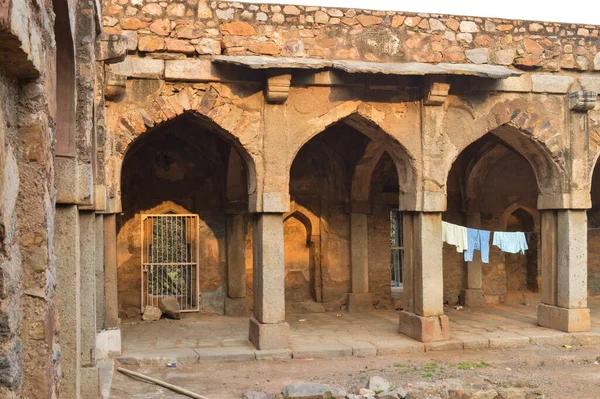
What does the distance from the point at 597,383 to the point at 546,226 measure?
3303 millimetres

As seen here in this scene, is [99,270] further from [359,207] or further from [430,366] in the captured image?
[359,207]

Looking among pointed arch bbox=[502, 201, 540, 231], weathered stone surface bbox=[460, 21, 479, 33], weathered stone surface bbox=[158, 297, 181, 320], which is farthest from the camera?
pointed arch bbox=[502, 201, 540, 231]

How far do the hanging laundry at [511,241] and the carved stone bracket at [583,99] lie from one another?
8.60 ft

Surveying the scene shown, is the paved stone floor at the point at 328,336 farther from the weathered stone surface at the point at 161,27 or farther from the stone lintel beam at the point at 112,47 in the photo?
the weathered stone surface at the point at 161,27

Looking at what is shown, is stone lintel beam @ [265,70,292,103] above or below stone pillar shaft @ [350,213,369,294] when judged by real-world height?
above

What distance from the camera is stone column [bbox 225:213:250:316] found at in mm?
11711

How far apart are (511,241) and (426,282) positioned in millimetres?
2993

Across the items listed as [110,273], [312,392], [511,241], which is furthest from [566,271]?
[110,273]

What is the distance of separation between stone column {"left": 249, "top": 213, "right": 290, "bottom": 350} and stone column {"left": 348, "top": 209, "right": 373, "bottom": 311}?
13.6 feet

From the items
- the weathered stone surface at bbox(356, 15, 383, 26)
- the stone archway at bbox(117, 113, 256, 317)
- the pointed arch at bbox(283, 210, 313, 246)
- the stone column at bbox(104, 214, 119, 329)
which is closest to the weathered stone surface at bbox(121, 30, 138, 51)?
the stone column at bbox(104, 214, 119, 329)

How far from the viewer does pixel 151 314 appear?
36.7 ft

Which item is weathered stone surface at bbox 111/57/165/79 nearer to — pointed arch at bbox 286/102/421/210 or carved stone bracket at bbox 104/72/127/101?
carved stone bracket at bbox 104/72/127/101

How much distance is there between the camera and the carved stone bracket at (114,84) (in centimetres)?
781

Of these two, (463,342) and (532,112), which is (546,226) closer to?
(532,112)
